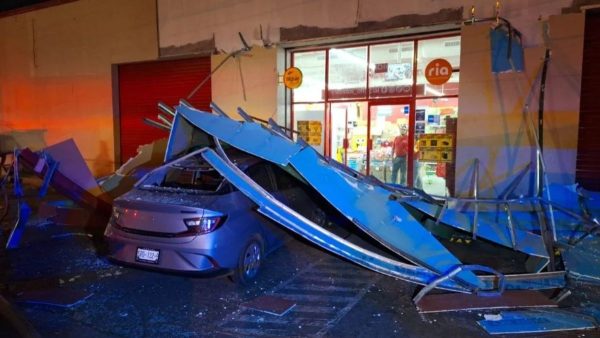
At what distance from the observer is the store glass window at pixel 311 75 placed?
11.5 meters

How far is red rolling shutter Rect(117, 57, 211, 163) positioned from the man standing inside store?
587 cm

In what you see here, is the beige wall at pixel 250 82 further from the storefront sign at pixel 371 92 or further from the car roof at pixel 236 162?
the car roof at pixel 236 162

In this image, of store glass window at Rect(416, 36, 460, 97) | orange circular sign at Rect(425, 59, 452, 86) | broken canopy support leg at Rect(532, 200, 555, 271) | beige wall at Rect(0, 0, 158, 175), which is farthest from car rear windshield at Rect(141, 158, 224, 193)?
beige wall at Rect(0, 0, 158, 175)

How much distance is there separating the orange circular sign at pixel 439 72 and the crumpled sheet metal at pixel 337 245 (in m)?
5.14

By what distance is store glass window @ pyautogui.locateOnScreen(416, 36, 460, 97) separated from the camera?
952 centimetres

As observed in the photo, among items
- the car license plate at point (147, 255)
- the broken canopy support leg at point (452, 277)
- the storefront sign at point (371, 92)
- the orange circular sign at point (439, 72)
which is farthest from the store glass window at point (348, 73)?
the car license plate at point (147, 255)

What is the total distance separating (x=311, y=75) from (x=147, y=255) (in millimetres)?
7879

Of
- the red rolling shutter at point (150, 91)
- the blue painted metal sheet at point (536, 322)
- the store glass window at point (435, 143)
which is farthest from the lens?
the red rolling shutter at point (150, 91)

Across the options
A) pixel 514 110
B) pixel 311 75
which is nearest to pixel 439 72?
pixel 514 110

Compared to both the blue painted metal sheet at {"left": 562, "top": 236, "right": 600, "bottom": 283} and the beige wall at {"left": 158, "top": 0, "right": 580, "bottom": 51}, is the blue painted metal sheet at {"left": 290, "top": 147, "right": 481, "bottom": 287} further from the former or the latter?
the beige wall at {"left": 158, "top": 0, "right": 580, "bottom": 51}

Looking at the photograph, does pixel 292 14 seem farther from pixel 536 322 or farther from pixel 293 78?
pixel 536 322

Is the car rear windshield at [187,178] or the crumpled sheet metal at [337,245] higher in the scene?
the car rear windshield at [187,178]

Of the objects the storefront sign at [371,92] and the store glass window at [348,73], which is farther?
the store glass window at [348,73]

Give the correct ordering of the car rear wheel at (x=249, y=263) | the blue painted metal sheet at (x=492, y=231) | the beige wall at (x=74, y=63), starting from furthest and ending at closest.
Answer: the beige wall at (x=74, y=63), the blue painted metal sheet at (x=492, y=231), the car rear wheel at (x=249, y=263)
